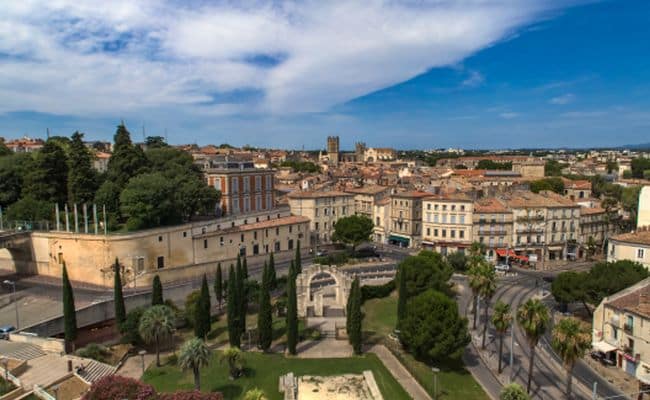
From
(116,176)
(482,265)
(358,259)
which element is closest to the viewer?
(482,265)

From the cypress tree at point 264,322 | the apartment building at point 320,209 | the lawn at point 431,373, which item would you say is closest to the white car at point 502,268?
the lawn at point 431,373

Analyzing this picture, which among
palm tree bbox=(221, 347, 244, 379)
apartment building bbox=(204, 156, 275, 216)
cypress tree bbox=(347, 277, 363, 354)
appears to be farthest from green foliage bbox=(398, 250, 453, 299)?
apartment building bbox=(204, 156, 275, 216)

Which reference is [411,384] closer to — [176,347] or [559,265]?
[176,347]

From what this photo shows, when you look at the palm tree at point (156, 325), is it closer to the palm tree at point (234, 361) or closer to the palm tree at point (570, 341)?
the palm tree at point (234, 361)

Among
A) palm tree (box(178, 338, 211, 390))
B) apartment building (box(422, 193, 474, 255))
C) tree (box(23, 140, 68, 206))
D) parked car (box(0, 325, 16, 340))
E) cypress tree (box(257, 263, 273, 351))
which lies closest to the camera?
palm tree (box(178, 338, 211, 390))

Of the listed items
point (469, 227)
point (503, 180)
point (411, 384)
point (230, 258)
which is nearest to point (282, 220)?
point (230, 258)

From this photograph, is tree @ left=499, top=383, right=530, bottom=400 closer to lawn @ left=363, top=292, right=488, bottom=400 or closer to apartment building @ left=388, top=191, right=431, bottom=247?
lawn @ left=363, top=292, right=488, bottom=400
